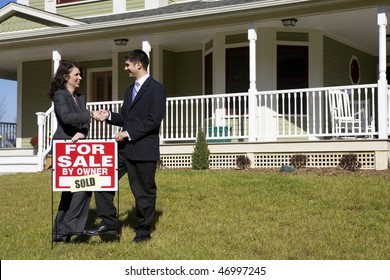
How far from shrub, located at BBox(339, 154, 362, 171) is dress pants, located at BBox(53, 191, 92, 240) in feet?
21.2

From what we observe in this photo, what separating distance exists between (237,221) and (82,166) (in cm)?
206

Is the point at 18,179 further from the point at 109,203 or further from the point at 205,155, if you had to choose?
the point at 109,203

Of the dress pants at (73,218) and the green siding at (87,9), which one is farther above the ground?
the green siding at (87,9)

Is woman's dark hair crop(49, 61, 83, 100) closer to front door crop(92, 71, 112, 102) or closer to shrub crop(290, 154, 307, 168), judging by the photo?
shrub crop(290, 154, 307, 168)

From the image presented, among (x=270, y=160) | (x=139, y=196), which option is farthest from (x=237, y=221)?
(x=270, y=160)

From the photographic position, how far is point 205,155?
40.7 feet

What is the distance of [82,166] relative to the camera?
583 cm

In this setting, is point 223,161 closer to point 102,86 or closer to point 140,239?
point 102,86

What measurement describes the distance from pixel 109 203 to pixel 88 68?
1256 centimetres

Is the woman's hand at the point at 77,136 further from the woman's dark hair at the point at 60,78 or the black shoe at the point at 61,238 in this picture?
the black shoe at the point at 61,238

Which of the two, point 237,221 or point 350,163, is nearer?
point 237,221

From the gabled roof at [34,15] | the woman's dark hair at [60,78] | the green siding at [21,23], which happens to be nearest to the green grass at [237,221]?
the woman's dark hair at [60,78]

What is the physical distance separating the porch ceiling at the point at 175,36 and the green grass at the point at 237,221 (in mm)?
4515

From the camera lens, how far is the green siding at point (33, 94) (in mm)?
18688
